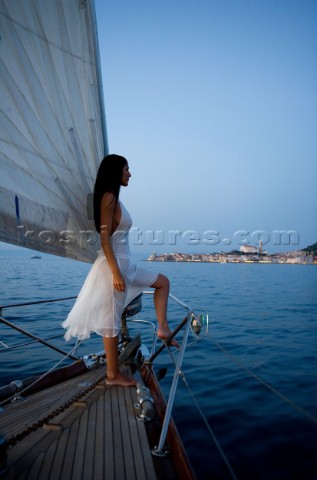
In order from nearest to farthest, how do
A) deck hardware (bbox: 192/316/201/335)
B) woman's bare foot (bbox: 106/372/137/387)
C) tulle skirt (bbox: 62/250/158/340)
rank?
deck hardware (bbox: 192/316/201/335) < tulle skirt (bbox: 62/250/158/340) < woman's bare foot (bbox: 106/372/137/387)

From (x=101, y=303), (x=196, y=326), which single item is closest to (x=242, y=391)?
(x=196, y=326)

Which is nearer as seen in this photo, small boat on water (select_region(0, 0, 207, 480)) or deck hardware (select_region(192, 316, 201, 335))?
small boat on water (select_region(0, 0, 207, 480))

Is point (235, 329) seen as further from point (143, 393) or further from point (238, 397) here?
point (143, 393)

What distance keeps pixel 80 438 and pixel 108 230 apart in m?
1.40

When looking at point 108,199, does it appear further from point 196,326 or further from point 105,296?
→ point 196,326

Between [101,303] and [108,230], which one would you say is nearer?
[108,230]

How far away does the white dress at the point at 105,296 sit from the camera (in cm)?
265

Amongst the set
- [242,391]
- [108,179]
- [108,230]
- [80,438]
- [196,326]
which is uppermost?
[108,179]

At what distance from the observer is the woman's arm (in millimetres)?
2510

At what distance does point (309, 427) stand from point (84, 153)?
4181mm

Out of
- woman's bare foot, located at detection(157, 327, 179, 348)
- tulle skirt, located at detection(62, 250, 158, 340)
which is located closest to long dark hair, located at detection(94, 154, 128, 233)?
tulle skirt, located at detection(62, 250, 158, 340)

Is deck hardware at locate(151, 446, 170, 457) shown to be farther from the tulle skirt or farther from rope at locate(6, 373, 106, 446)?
the tulle skirt

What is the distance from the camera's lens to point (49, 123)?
2.71 meters

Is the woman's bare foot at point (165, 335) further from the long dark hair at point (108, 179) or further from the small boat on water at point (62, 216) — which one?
the long dark hair at point (108, 179)
